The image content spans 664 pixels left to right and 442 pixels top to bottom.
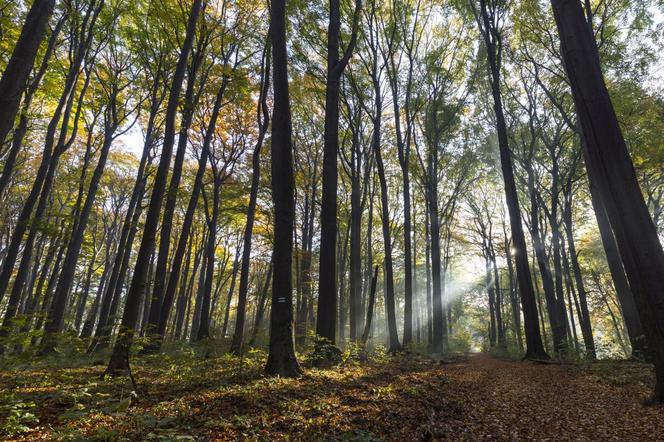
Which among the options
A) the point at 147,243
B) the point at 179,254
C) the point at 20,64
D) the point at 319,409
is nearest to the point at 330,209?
the point at 147,243

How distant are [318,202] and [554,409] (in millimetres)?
13511

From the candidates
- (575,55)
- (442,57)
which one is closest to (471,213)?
(442,57)

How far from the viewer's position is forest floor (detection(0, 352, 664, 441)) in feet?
11.1

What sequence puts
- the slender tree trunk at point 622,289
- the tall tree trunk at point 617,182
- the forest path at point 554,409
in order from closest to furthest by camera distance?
the forest path at point 554,409
the tall tree trunk at point 617,182
the slender tree trunk at point 622,289

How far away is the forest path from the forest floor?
2cm

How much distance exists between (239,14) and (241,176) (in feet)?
30.2

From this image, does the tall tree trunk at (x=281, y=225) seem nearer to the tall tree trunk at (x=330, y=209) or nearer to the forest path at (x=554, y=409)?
the tall tree trunk at (x=330, y=209)

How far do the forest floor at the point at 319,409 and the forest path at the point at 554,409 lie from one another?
0.05 feet

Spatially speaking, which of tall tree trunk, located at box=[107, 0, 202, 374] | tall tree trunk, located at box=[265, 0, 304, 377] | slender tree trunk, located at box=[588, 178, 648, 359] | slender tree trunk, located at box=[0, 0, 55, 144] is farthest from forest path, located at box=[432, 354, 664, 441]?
slender tree trunk, located at box=[0, 0, 55, 144]

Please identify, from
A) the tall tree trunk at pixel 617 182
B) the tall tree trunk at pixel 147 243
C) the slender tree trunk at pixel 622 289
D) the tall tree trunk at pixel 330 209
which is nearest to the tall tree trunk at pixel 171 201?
the tall tree trunk at pixel 147 243

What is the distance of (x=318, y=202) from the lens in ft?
56.1

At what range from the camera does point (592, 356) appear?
12.1 meters

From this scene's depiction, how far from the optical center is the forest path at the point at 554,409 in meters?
3.68

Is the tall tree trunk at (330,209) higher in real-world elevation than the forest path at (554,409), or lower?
higher
